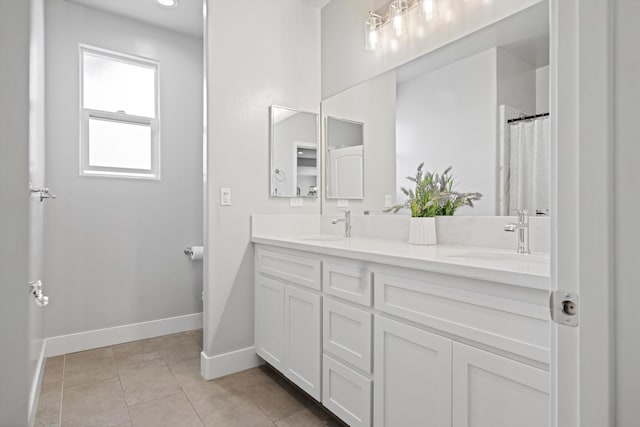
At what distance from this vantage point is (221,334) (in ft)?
7.55

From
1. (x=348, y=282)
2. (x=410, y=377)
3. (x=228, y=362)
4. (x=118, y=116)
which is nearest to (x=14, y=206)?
(x=348, y=282)

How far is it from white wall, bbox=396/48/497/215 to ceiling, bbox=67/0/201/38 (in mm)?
1833

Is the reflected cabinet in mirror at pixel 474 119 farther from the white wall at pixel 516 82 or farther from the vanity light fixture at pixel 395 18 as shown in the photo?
the vanity light fixture at pixel 395 18

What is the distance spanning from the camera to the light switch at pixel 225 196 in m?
2.30

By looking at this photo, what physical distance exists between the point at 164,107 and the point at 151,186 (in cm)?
70

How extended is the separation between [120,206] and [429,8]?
2632 mm

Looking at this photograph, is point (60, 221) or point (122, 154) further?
point (122, 154)

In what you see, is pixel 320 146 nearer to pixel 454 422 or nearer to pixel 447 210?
pixel 447 210

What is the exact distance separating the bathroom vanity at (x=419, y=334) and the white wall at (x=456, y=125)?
0.43 m

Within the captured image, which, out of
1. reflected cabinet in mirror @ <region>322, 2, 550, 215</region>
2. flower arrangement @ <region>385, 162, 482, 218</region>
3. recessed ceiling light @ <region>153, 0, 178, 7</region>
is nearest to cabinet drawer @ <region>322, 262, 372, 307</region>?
flower arrangement @ <region>385, 162, 482, 218</region>

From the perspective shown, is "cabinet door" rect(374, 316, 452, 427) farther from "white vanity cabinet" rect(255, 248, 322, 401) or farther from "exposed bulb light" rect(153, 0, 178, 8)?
"exposed bulb light" rect(153, 0, 178, 8)

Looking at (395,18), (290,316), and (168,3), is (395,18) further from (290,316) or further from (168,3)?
(290,316)

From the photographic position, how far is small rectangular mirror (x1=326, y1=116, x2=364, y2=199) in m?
2.48
